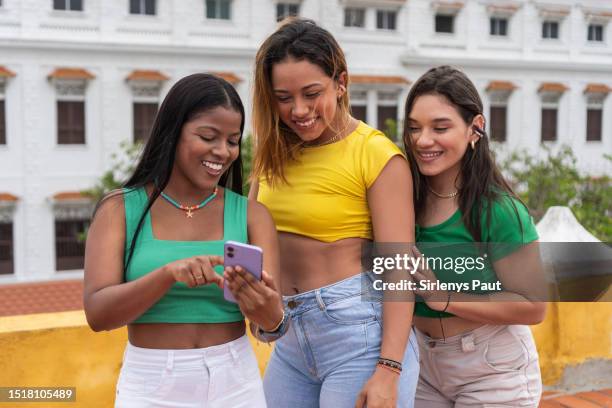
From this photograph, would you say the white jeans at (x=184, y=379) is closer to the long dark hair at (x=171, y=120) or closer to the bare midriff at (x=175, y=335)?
the bare midriff at (x=175, y=335)

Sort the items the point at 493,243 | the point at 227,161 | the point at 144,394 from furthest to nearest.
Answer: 1. the point at 493,243
2. the point at 227,161
3. the point at 144,394

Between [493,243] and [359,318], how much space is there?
442 mm

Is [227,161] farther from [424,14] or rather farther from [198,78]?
[424,14]

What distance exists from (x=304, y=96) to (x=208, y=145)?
0.96 ft

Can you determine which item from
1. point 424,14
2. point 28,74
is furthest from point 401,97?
point 28,74

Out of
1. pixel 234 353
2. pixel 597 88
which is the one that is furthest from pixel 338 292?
pixel 597 88

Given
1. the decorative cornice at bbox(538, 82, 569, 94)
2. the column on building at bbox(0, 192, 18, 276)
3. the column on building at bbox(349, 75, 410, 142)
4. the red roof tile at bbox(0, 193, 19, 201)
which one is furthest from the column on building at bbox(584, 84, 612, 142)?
the column on building at bbox(0, 192, 18, 276)

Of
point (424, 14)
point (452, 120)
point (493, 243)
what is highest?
point (424, 14)

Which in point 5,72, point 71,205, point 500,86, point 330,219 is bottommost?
point 71,205

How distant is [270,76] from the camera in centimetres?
198

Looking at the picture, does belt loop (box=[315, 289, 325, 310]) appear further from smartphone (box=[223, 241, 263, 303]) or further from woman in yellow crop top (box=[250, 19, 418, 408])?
smartphone (box=[223, 241, 263, 303])

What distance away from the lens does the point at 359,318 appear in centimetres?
195

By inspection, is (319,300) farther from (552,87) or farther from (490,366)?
(552,87)

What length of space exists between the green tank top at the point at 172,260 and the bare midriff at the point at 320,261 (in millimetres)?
190
